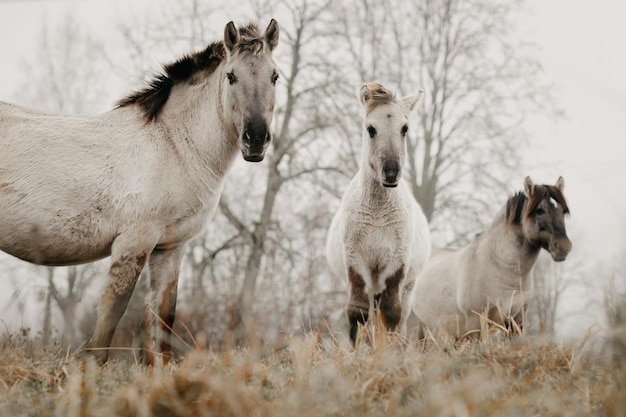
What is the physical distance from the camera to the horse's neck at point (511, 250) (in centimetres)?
896

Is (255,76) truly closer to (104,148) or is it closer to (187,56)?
(187,56)

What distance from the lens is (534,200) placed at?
8539mm

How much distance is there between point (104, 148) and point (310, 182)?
14129mm

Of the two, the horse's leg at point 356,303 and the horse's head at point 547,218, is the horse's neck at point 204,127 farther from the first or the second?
the horse's head at point 547,218

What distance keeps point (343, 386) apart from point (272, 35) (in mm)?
4061

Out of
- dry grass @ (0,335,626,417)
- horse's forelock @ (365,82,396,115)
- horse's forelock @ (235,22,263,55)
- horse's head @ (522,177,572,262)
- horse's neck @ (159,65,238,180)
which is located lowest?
dry grass @ (0,335,626,417)

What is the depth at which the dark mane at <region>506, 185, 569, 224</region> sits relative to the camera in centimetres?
842

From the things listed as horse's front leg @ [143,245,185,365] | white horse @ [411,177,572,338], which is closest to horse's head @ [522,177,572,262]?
white horse @ [411,177,572,338]

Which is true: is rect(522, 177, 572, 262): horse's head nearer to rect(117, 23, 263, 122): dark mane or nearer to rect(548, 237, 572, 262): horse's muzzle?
rect(548, 237, 572, 262): horse's muzzle

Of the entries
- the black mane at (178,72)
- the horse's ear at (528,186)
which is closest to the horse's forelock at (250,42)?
the black mane at (178,72)

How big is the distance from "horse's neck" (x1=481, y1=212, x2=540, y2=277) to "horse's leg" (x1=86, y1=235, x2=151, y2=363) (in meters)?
5.41

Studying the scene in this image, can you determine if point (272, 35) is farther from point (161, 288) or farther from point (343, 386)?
point (343, 386)

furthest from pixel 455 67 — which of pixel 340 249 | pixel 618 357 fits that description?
pixel 618 357

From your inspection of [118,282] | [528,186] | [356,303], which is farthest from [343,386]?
[528,186]
